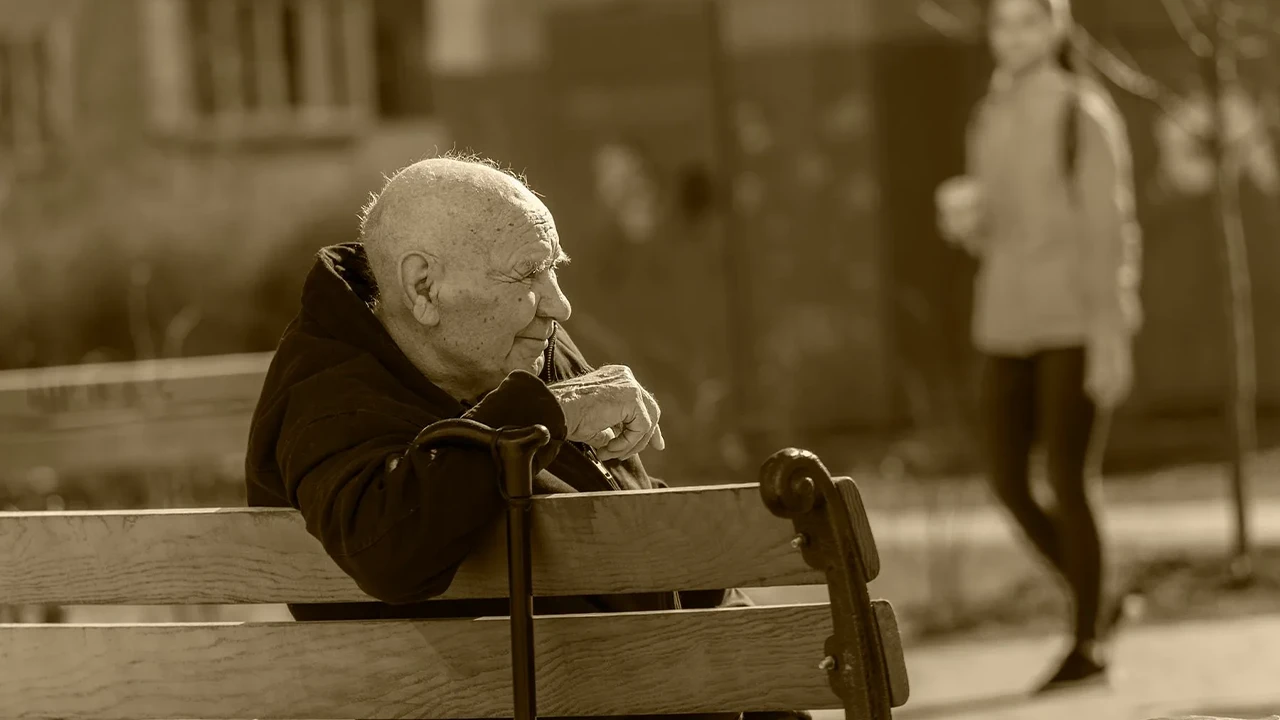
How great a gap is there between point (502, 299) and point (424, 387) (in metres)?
0.17

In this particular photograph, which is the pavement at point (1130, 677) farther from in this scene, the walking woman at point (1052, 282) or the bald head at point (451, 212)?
the bald head at point (451, 212)

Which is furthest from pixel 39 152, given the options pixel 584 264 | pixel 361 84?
pixel 584 264

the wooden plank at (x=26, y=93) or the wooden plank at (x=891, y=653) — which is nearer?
the wooden plank at (x=891, y=653)

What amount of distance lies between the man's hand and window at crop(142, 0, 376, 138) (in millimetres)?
11489

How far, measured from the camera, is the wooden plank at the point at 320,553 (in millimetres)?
2146

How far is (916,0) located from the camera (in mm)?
12180

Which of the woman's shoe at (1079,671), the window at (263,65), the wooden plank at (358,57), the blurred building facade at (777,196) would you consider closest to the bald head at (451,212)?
the woman's shoe at (1079,671)

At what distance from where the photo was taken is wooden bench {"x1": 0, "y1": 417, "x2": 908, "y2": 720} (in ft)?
6.99

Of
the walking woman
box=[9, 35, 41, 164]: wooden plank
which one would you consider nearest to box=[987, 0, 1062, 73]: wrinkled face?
the walking woman

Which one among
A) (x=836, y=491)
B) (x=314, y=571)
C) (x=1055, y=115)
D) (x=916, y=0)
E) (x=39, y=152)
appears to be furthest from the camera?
(x=39, y=152)

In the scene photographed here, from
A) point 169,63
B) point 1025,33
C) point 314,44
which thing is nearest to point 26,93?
point 169,63

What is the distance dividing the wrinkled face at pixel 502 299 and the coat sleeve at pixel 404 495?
0.32 m

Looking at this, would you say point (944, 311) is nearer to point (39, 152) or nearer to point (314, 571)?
point (39, 152)

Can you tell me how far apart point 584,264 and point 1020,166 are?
680 centimetres
